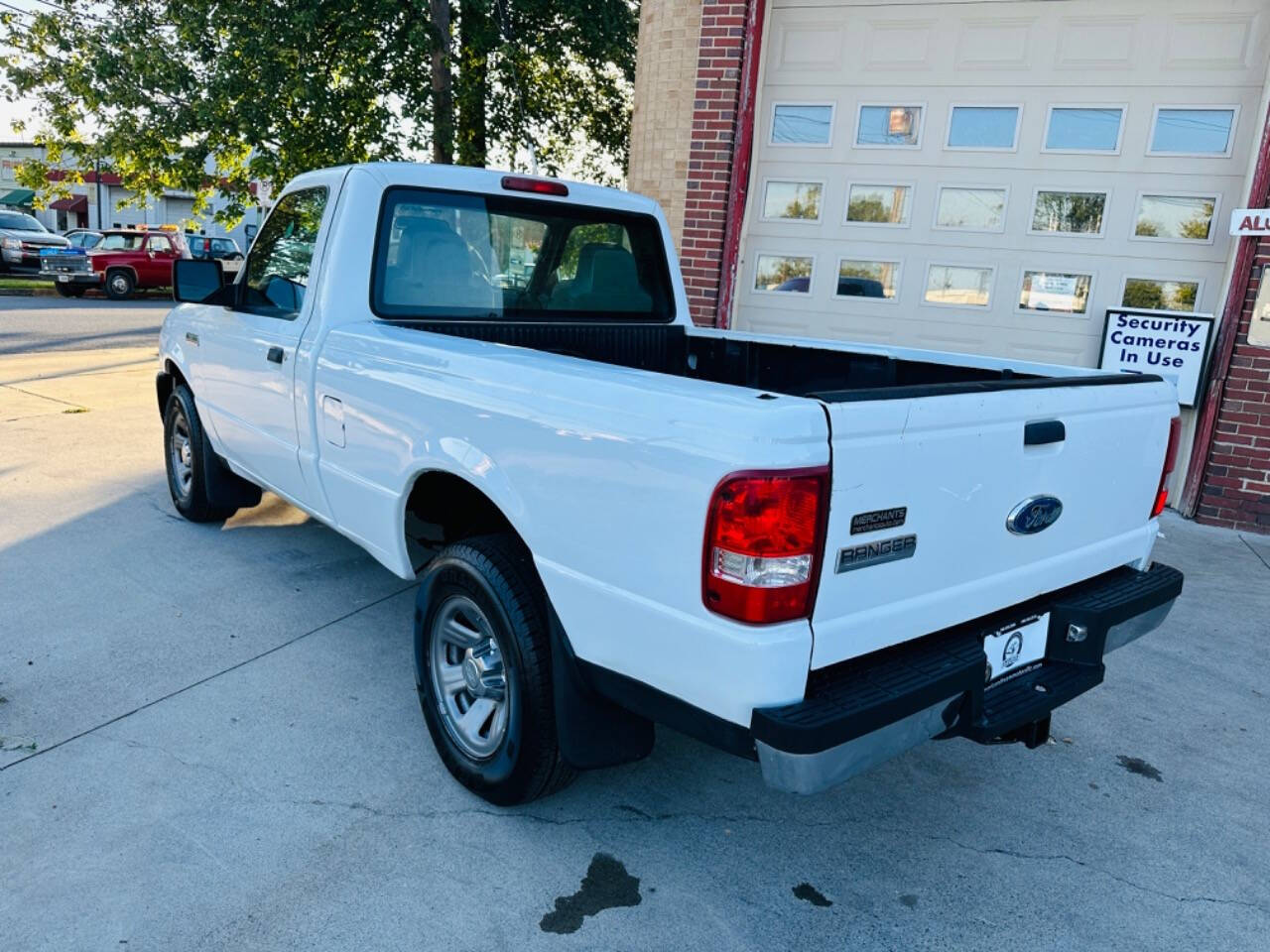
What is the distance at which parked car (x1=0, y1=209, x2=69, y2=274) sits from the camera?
23672mm

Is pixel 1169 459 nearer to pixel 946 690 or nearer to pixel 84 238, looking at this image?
pixel 946 690

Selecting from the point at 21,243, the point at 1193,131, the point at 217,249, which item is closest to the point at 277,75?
the point at 1193,131

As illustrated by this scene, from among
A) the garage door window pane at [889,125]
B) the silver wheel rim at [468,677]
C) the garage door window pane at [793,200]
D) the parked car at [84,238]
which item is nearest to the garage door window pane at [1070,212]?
the garage door window pane at [889,125]

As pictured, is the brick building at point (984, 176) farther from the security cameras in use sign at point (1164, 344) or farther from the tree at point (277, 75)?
the tree at point (277, 75)

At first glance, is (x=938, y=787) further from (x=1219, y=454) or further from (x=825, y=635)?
(x=1219, y=454)

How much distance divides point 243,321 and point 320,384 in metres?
1.04

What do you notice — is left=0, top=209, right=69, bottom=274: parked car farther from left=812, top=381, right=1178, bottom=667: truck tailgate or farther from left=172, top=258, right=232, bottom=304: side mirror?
left=812, top=381, right=1178, bottom=667: truck tailgate

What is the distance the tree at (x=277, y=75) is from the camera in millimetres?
11164

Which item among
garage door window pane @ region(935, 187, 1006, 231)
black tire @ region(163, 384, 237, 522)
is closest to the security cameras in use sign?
garage door window pane @ region(935, 187, 1006, 231)

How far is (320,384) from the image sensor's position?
3502 mm

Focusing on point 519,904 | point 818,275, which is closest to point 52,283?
point 818,275

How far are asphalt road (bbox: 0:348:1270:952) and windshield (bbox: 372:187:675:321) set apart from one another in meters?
1.50

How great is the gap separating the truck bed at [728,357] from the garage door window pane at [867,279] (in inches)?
134

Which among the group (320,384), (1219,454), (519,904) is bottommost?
(519,904)
